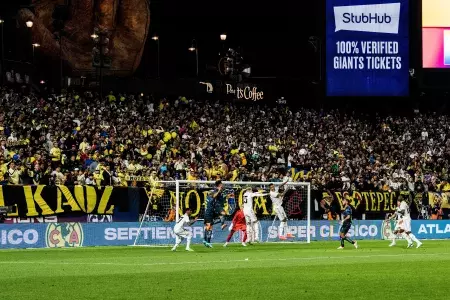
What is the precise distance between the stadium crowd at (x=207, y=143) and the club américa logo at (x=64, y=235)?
3.15 m

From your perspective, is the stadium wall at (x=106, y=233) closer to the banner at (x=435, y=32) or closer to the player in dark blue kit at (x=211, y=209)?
the player in dark blue kit at (x=211, y=209)

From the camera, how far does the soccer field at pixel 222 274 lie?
17.0 m

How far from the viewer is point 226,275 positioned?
68.5 ft

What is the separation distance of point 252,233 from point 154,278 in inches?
717

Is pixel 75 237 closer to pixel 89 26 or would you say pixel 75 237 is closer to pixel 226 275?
pixel 226 275

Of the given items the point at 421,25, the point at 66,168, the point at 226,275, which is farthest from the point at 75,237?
the point at 421,25

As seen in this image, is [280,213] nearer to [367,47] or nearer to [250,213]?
[250,213]

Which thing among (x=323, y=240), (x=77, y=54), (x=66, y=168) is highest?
(x=77, y=54)

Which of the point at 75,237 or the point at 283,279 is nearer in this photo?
the point at 283,279

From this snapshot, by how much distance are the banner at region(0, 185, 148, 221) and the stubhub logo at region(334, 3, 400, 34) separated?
20299 mm

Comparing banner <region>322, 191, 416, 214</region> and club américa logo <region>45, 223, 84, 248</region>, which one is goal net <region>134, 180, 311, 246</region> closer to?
club américa logo <region>45, 223, 84, 248</region>

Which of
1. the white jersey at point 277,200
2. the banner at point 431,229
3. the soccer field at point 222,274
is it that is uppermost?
the white jersey at point 277,200

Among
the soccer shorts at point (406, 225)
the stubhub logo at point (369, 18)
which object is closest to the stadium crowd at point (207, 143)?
the stubhub logo at point (369, 18)

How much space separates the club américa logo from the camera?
3422 centimetres
